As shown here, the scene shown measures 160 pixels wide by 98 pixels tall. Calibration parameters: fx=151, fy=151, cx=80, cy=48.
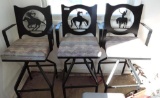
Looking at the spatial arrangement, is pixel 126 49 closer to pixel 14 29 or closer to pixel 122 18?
pixel 122 18

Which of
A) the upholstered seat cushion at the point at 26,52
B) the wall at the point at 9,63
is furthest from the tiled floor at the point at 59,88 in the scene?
the upholstered seat cushion at the point at 26,52

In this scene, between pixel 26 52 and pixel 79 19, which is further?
pixel 79 19

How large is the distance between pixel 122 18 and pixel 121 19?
0.02 metres

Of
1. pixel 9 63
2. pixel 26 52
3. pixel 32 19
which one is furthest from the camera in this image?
pixel 32 19

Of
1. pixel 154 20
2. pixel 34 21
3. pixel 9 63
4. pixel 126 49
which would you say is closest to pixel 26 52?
pixel 9 63

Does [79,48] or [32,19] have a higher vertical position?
[32,19]

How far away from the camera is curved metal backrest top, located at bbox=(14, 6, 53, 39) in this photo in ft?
5.47

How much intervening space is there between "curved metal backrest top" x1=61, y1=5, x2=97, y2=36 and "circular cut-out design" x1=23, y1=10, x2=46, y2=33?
30 centimetres

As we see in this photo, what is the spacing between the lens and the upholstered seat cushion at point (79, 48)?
1379 mm

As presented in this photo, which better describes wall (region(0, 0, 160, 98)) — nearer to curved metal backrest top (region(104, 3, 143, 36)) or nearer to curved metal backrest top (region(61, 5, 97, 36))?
curved metal backrest top (region(104, 3, 143, 36))

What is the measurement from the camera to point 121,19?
5.73ft

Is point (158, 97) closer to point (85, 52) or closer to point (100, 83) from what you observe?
point (85, 52)

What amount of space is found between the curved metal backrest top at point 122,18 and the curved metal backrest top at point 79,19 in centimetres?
16

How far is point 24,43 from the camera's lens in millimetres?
1556
